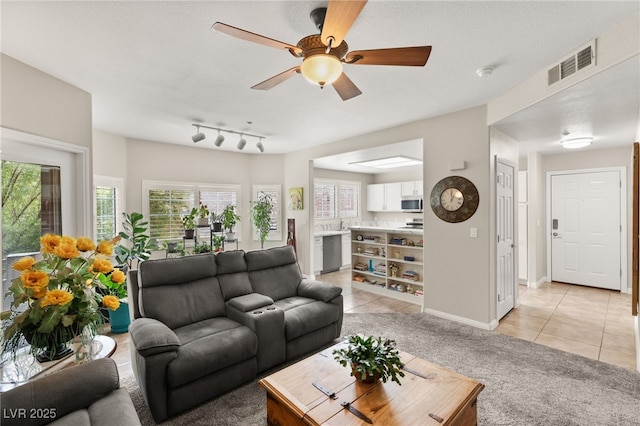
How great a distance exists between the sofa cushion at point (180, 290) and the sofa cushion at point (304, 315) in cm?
67

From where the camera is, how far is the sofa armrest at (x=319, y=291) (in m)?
3.32

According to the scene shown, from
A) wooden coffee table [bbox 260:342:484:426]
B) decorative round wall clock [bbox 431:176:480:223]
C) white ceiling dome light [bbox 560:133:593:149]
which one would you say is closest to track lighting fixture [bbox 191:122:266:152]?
decorative round wall clock [bbox 431:176:480:223]

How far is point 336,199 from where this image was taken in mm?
7590

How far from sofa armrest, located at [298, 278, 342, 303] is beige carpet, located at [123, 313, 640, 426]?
1.91 ft

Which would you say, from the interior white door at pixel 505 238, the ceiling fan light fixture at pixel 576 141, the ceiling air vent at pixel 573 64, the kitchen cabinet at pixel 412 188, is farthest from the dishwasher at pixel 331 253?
the ceiling air vent at pixel 573 64

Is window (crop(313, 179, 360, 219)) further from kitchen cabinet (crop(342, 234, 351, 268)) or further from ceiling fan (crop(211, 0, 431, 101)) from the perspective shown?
ceiling fan (crop(211, 0, 431, 101))

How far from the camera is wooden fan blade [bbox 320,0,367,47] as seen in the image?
132 cm

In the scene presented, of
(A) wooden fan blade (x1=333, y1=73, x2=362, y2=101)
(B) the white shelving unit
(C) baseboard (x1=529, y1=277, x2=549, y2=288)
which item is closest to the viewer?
(A) wooden fan blade (x1=333, y1=73, x2=362, y2=101)

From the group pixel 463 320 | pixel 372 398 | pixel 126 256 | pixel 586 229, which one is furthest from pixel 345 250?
pixel 372 398

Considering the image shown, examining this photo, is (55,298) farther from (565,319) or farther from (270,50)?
(565,319)

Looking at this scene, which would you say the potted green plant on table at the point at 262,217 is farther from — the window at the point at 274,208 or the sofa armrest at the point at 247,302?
the sofa armrest at the point at 247,302

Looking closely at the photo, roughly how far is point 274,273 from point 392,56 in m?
2.63

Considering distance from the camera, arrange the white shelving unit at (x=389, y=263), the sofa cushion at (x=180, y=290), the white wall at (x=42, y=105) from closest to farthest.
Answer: the white wall at (x=42, y=105) < the sofa cushion at (x=180, y=290) < the white shelving unit at (x=389, y=263)

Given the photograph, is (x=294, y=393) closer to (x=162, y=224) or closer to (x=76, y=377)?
(x=76, y=377)
